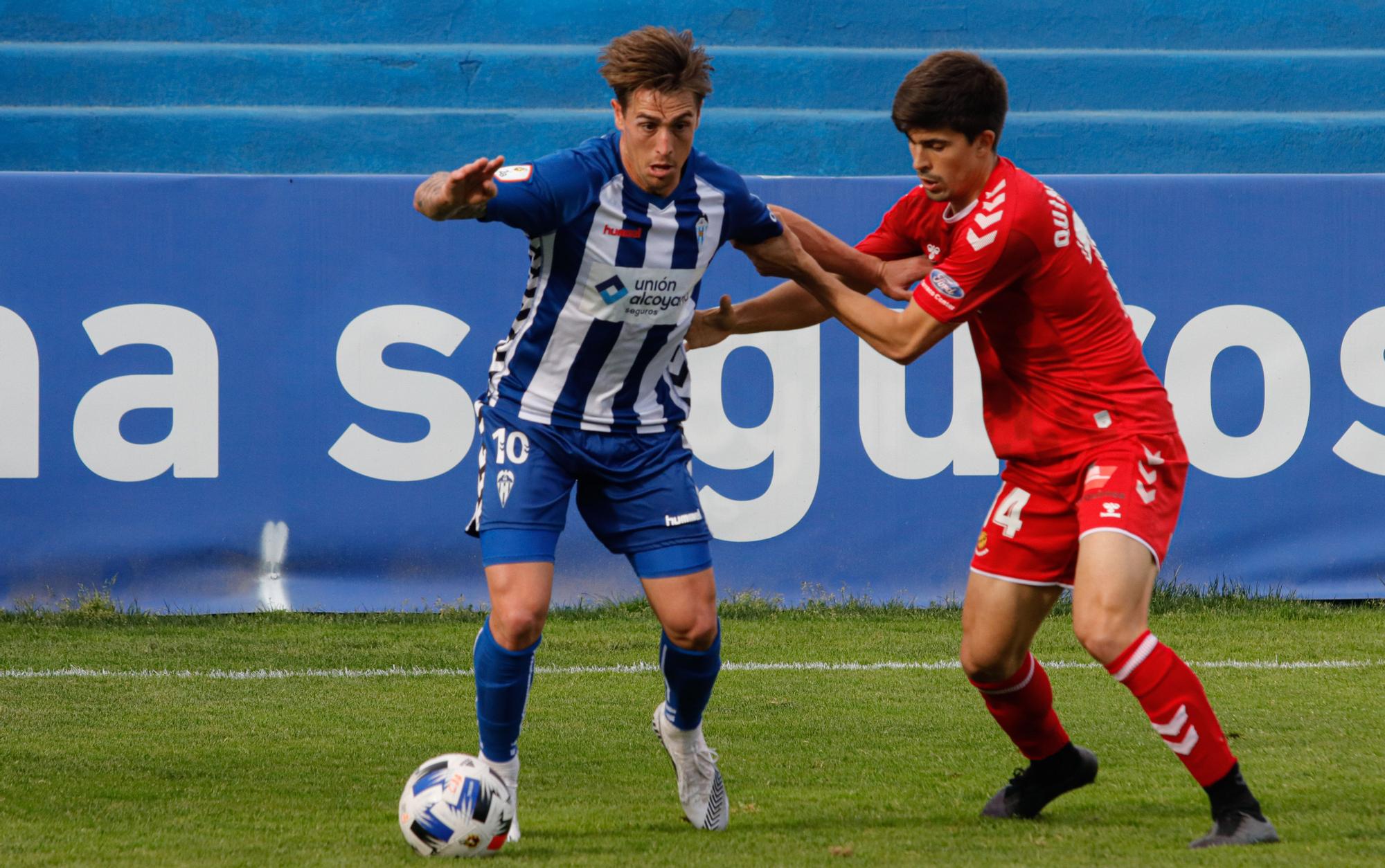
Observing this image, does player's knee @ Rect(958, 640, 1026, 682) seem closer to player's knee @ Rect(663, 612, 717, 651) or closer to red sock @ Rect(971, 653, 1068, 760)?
red sock @ Rect(971, 653, 1068, 760)

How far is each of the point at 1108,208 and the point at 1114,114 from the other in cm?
351

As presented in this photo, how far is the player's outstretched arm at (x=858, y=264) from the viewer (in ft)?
15.4

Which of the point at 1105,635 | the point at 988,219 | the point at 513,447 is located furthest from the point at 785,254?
the point at 1105,635

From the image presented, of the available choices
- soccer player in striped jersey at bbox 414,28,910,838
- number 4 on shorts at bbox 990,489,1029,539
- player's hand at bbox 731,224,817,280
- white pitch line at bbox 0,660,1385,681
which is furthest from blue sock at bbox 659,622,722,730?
white pitch line at bbox 0,660,1385,681

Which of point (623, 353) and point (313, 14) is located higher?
point (313, 14)

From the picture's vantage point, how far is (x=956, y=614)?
816 cm

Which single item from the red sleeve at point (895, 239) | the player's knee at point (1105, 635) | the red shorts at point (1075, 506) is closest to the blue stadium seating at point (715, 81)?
the red sleeve at point (895, 239)

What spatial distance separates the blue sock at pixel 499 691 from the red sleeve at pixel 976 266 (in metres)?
1.37

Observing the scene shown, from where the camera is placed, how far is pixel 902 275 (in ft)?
15.4

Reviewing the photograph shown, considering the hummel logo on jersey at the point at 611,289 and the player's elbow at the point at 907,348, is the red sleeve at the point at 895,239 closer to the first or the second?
the player's elbow at the point at 907,348

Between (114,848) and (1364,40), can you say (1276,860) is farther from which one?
(1364,40)

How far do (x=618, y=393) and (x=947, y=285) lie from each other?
0.92 metres

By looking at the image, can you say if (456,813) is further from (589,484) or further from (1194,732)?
(1194,732)

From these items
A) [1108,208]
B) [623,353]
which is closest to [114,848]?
[623,353]
